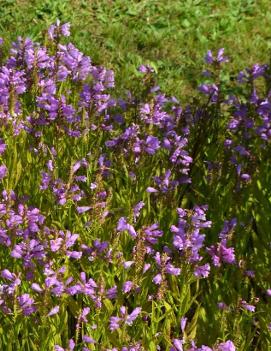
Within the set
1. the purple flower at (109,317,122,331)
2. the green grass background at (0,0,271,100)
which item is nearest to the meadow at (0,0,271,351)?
the purple flower at (109,317,122,331)

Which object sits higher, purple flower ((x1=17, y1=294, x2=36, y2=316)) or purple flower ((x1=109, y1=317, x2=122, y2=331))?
purple flower ((x1=17, y1=294, x2=36, y2=316))

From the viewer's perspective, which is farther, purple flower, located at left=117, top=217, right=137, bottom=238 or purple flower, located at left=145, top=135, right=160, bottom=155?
purple flower, located at left=145, top=135, right=160, bottom=155

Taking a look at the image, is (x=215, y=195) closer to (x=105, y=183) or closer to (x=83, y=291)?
(x=105, y=183)

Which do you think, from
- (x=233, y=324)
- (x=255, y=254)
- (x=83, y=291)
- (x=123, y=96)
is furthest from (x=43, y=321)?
(x=123, y=96)

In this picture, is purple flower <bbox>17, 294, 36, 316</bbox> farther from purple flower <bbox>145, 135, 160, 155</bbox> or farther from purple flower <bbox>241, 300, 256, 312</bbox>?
purple flower <bbox>145, 135, 160, 155</bbox>

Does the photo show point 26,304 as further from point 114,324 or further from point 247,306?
point 247,306

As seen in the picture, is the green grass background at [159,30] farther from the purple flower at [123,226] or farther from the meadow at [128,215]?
the purple flower at [123,226]
